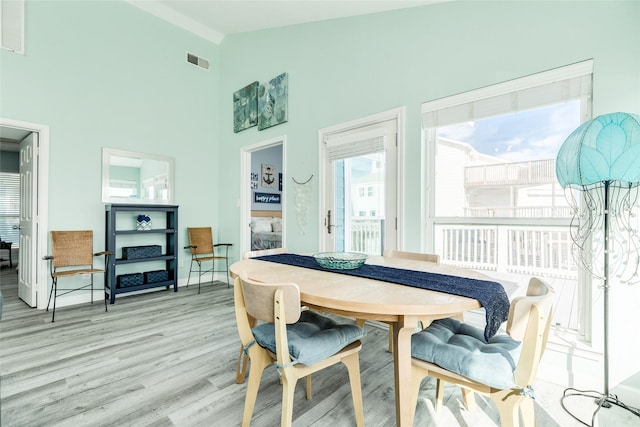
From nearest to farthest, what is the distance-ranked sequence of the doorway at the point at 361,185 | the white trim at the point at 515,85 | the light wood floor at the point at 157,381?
the light wood floor at the point at 157,381 < the white trim at the point at 515,85 < the doorway at the point at 361,185

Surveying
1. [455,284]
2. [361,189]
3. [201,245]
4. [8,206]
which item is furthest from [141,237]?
[8,206]

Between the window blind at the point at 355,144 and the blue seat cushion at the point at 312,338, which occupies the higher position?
the window blind at the point at 355,144

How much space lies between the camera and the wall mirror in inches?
154

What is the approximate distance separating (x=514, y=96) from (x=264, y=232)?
14.8 ft

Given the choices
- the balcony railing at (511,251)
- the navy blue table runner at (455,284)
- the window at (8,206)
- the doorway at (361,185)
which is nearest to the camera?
the navy blue table runner at (455,284)

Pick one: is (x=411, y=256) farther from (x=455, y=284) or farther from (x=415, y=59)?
(x=415, y=59)

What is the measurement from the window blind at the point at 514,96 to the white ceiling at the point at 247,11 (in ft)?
3.07

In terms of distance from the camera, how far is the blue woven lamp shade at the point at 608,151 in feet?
4.76

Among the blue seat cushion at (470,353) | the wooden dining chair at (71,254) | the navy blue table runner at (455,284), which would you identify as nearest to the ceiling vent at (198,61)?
the wooden dining chair at (71,254)

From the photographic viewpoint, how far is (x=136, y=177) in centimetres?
415

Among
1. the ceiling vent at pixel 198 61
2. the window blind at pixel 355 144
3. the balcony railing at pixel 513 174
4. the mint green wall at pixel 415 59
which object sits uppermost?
the ceiling vent at pixel 198 61

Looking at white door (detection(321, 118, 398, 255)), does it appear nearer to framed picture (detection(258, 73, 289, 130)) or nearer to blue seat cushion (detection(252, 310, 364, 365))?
framed picture (detection(258, 73, 289, 130))

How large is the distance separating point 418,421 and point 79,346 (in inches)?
106

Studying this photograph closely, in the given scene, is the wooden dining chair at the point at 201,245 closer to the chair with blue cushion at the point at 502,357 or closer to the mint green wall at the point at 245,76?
the mint green wall at the point at 245,76
